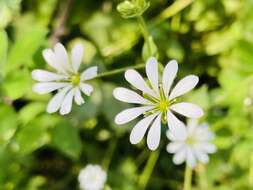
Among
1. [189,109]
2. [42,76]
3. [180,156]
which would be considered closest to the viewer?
[189,109]

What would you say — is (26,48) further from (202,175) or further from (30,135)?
(202,175)

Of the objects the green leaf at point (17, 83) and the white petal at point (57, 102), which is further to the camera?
the green leaf at point (17, 83)

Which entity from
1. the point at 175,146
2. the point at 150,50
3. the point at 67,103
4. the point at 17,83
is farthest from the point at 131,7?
the point at 175,146

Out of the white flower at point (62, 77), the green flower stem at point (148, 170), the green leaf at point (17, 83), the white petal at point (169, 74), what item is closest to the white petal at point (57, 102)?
the white flower at point (62, 77)

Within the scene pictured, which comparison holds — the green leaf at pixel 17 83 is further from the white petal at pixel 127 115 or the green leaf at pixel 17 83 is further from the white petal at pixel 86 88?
the white petal at pixel 127 115

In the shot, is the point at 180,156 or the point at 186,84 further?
the point at 180,156

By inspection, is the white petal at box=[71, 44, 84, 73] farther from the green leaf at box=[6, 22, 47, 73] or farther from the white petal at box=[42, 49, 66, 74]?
the green leaf at box=[6, 22, 47, 73]
